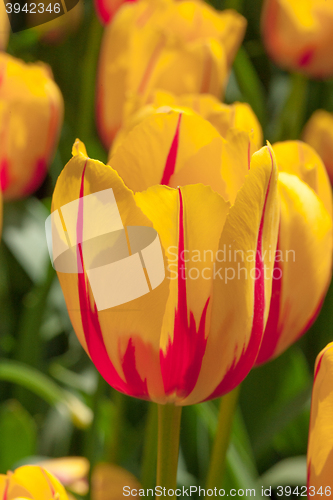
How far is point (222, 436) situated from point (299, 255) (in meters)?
0.13

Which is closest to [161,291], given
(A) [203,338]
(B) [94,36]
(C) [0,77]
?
(A) [203,338]

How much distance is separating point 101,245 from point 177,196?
0.03m

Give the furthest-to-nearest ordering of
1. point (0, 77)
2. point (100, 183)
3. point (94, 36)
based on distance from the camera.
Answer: point (94, 36) < point (0, 77) < point (100, 183)

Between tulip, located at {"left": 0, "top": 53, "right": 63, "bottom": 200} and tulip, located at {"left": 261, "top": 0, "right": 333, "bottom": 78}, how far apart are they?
28 centimetres

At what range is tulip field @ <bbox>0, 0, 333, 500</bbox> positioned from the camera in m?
0.18

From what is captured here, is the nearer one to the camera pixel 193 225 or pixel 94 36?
pixel 193 225

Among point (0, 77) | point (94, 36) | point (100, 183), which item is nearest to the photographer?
point (100, 183)

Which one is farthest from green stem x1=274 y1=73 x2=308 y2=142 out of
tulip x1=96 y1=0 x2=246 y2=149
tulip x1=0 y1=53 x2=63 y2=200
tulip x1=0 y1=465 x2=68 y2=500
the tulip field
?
tulip x1=0 y1=465 x2=68 y2=500

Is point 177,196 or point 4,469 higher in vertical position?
point 177,196

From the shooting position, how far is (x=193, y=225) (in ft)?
0.61

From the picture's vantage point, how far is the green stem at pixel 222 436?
30cm

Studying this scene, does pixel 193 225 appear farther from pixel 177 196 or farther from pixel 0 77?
pixel 0 77

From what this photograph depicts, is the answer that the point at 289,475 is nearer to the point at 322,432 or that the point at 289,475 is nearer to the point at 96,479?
the point at 96,479

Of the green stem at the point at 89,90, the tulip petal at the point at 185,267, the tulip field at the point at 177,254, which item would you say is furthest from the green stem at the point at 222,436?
the green stem at the point at 89,90
